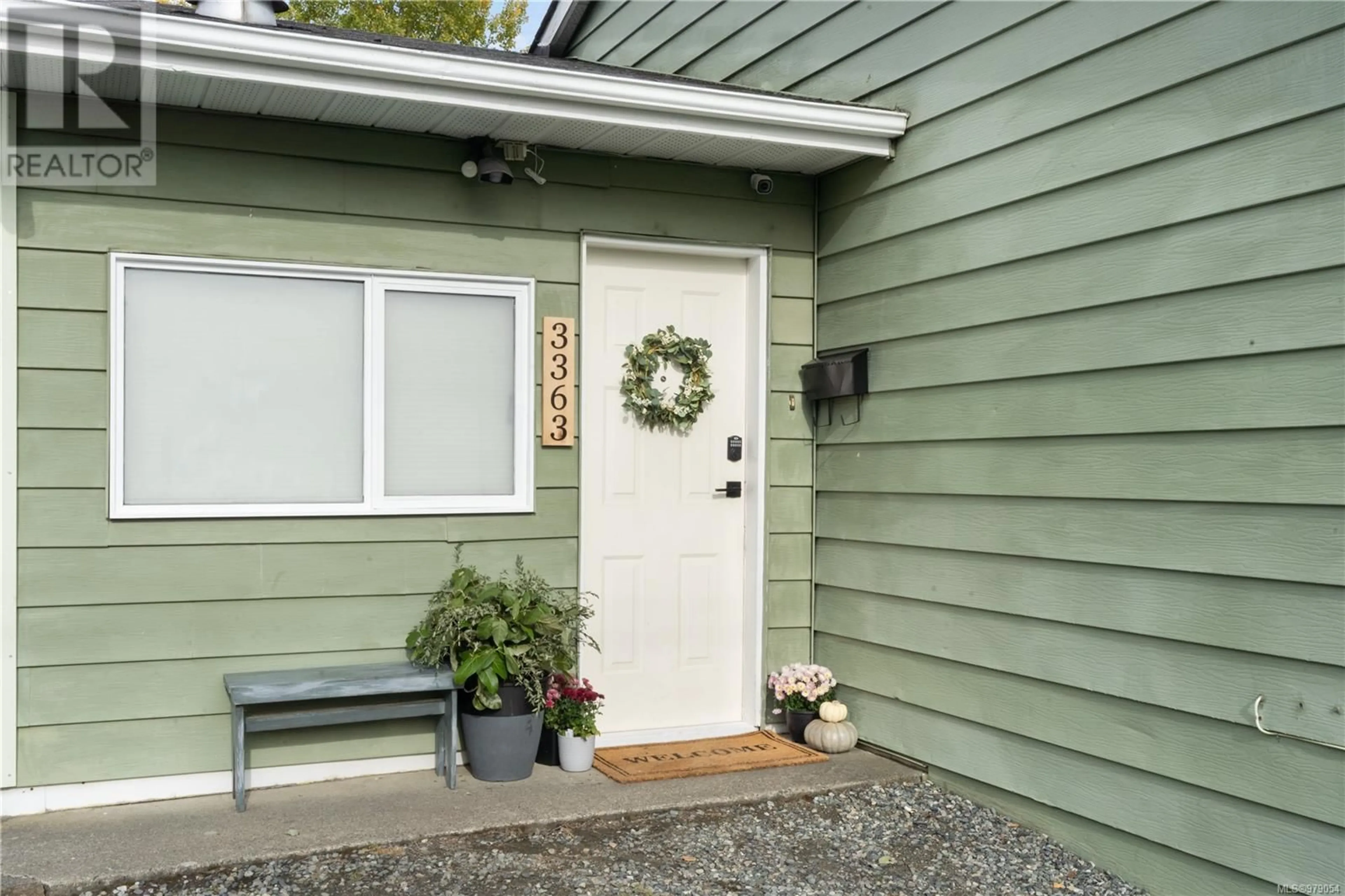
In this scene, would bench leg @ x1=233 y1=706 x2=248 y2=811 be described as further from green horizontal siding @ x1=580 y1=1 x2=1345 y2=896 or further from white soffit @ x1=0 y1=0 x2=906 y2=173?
green horizontal siding @ x1=580 y1=1 x2=1345 y2=896

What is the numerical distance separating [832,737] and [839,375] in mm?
1443

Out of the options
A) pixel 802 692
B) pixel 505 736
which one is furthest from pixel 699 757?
pixel 505 736

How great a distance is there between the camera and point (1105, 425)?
3.61 meters

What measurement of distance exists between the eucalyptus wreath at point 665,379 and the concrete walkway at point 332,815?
4.73 ft

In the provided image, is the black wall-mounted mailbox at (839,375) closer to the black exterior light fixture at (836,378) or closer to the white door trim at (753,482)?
the black exterior light fixture at (836,378)

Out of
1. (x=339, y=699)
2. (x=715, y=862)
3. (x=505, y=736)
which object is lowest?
(x=715, y=862)

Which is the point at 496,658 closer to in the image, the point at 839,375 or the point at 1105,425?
the point at 839,375

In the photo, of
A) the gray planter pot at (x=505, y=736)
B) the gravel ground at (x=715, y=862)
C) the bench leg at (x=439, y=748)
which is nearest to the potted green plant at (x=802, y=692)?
the gravel ground at (x=715, y=862)

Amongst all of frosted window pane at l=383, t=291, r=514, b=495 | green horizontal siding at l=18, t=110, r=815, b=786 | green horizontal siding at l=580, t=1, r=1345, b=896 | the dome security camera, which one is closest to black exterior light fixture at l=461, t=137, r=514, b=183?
green horizontal siding at l=18, t=110, r=815, b=786

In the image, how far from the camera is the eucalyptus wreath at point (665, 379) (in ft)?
15.6

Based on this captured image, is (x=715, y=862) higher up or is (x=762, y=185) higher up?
(x=762, y=185)

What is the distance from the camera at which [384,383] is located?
4.30 metres

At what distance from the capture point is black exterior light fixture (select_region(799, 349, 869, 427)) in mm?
4656

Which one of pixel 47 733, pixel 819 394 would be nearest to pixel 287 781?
A: pixel 47 733
